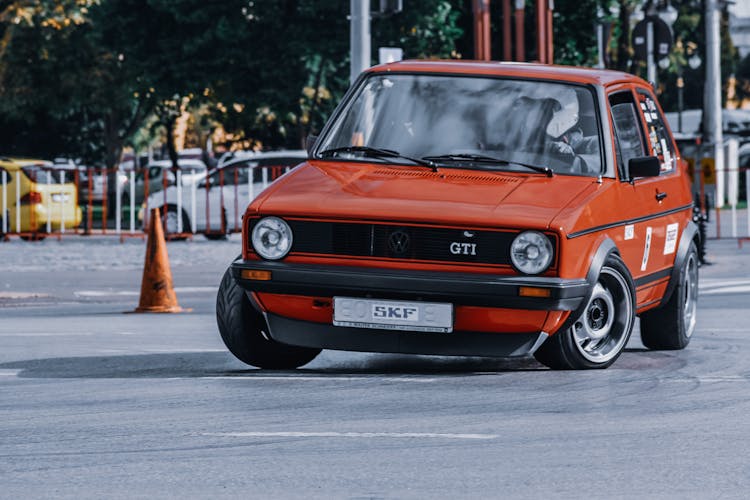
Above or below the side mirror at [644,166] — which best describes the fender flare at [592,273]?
below

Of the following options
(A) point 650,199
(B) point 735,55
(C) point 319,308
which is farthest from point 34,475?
(B) point 735,55

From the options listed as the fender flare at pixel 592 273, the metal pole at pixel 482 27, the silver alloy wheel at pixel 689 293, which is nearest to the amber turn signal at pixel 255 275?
the fender flare at pixel 592 273

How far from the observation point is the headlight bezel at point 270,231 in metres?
9.86

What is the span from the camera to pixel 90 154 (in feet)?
193

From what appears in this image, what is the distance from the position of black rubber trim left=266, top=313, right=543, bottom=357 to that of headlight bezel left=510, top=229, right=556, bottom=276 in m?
0.39

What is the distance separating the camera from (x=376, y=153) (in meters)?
10.4

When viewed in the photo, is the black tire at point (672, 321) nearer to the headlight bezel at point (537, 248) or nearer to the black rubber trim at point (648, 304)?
the black rubber trim at point (648, 304)

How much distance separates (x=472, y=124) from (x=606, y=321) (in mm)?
1349

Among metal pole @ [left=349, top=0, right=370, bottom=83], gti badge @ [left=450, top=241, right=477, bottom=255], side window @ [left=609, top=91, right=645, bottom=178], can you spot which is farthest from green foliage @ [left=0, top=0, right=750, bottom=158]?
gti badge @ [left=450, top=241, right=477, bottom=255]

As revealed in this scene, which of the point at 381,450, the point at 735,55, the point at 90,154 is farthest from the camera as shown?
the point at 735,55

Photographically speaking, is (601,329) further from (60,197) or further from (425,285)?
(60,197)

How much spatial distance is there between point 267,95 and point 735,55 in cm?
7986

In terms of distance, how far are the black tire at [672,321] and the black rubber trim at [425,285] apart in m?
2.16

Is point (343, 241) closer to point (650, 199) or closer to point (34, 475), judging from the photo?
point (650, 199)
